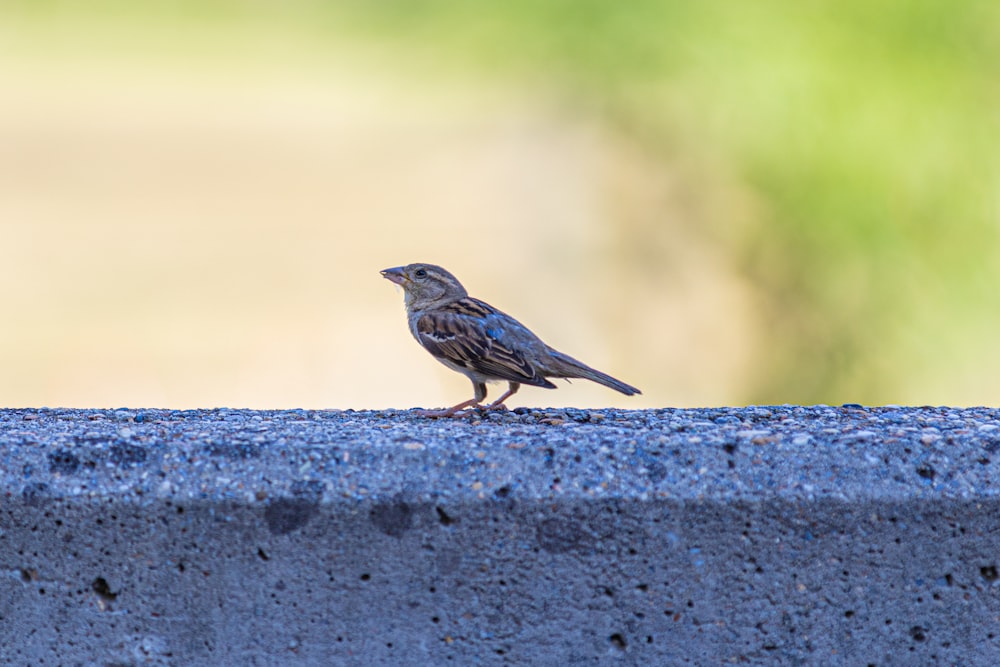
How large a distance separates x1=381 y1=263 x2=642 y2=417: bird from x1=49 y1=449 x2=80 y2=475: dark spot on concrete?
1.82 metres

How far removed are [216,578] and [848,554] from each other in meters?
1.13

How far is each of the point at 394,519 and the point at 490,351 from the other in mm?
2183

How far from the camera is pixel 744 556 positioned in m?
2.45

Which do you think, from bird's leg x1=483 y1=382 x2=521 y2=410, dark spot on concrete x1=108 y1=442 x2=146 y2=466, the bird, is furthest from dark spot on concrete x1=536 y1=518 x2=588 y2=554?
bird's leg x1=483 y1=382 x2=521 y2=410

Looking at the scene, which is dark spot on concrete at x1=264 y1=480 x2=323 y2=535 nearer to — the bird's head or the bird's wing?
the bird's wing

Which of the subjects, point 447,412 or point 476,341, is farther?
point 476,341

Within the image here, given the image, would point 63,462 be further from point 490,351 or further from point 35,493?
point 490,351

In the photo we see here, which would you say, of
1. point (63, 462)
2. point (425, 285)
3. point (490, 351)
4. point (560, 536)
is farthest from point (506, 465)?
point (425, 285)

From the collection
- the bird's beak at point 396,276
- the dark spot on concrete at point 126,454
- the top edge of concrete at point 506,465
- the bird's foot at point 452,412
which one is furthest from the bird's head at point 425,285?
the dark spot on concrete at point 126,454

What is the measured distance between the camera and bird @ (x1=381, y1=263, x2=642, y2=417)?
4.54 metres

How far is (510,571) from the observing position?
246 cm

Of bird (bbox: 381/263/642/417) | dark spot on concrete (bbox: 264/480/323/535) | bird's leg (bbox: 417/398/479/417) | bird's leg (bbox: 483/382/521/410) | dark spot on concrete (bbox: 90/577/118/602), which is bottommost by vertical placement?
dark spot on concrete (bbox: 90/577/118/602)

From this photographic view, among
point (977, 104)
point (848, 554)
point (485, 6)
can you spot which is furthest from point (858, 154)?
point (848, 554)

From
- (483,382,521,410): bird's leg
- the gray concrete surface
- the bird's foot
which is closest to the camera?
the gray concrete surface
